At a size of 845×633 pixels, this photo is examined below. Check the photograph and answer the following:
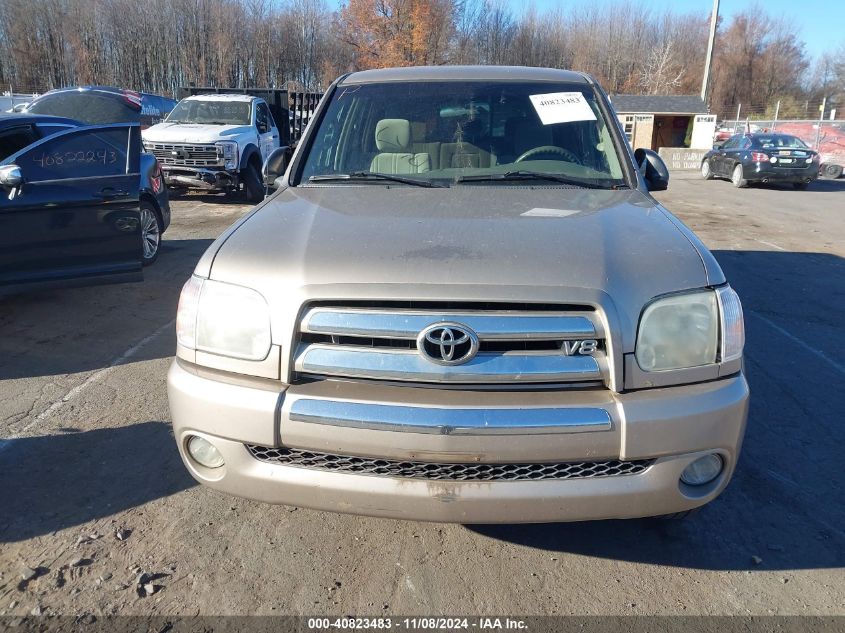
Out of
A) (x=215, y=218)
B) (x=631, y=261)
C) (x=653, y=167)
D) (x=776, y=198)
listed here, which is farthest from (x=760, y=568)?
(x=776, y=198)

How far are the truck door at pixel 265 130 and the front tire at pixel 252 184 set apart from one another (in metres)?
0.52

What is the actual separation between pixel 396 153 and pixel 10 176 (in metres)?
3.26

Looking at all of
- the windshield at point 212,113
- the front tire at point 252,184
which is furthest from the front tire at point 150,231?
the windshield at point 212,113

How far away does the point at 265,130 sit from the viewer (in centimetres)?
1357

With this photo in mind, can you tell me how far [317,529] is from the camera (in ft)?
9.15

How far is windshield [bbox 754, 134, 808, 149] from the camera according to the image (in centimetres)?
1822

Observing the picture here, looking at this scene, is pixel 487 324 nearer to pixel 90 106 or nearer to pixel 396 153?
pixel 396 153

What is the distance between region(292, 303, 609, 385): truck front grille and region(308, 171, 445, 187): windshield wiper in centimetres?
125

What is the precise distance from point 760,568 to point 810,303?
4.77m

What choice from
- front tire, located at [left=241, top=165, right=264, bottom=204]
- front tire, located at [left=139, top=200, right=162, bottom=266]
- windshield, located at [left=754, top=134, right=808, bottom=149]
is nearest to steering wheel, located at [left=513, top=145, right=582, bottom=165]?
front tire, located at [left=139, top=200, right=162, bottom=266]

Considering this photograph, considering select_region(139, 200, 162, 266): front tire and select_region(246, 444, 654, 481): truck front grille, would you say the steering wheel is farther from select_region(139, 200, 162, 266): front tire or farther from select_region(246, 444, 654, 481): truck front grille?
select_region(139, 200, 162, 266): front tire

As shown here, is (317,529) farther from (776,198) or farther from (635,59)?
(635,59)

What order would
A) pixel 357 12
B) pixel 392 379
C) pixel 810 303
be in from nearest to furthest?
pixel 392 379
pixel 810 303
pixel 357 12

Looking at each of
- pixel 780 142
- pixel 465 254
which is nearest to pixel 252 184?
pixel 465 254
